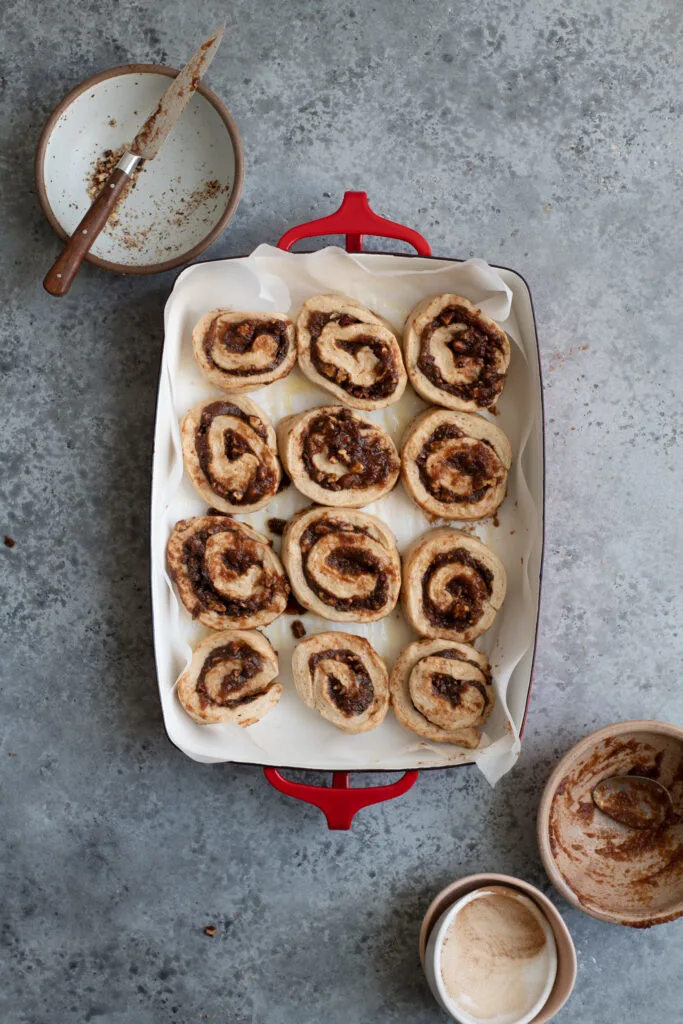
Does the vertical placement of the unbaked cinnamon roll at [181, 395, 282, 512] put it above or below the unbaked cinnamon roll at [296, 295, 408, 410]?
below

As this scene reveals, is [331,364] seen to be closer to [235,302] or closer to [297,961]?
[235,302]

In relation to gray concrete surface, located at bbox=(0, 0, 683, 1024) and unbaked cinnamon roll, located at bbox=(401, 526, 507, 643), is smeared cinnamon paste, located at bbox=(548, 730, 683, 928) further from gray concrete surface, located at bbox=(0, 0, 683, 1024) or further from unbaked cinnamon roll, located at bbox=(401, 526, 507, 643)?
unbaked cinnamon roll, located at bbox=(401, 526, 507, 643)

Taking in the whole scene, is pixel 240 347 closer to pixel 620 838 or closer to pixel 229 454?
pixel 229 454

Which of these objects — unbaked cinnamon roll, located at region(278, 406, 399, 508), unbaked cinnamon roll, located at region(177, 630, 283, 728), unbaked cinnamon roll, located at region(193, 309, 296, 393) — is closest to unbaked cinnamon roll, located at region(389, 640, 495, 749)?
unbaked cinnamon roll, located at region(177, 630, 283, 728)

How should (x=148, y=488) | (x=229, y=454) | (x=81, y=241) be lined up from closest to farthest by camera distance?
1. (x=81, y=241)
2. (x=229, y=454)
3. (x=148, y=488)

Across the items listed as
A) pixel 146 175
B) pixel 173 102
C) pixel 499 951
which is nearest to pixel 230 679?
pixel 499 951

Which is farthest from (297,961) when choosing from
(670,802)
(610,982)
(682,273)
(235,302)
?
(682,273)
